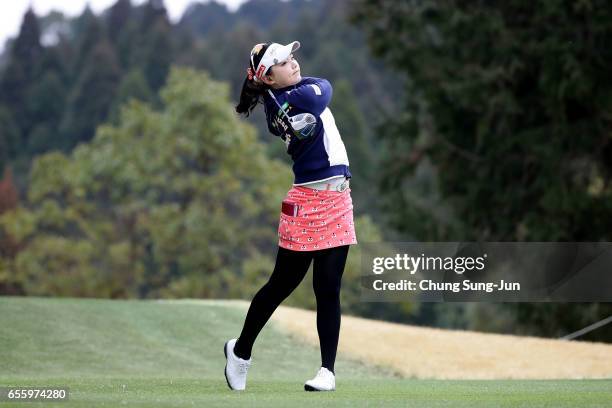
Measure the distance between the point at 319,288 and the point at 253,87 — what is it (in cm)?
119

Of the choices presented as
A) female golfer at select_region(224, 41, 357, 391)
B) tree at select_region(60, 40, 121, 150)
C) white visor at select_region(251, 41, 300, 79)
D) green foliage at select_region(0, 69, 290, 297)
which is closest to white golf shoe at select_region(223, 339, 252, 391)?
female golfer at select_region(224, 41, 357, 391)

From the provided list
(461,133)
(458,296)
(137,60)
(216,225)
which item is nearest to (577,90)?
(461,133)

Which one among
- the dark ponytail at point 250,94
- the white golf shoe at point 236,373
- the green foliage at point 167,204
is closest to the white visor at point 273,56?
the dark ponytail at point 250,94

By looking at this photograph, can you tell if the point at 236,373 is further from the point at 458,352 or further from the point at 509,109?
the point at 509,109

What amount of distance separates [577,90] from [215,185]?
15.9 m

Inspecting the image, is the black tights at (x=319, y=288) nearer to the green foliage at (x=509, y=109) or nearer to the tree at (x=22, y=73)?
the green foliage at (x=509, y=109)

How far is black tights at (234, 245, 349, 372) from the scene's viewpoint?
6488mm

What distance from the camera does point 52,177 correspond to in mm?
37906

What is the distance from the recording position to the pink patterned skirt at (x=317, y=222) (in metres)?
6.45

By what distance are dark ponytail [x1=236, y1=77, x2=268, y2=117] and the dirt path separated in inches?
219

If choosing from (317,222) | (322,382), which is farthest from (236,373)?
(317,222)

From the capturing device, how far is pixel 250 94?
21.6 ft

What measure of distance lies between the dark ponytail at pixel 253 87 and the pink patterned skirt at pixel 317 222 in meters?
0.56

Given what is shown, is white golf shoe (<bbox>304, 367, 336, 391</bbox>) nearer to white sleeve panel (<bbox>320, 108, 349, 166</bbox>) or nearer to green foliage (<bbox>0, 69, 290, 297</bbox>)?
white sleeve panel (<bbox>320, 108, 349, 166</bbox>)
